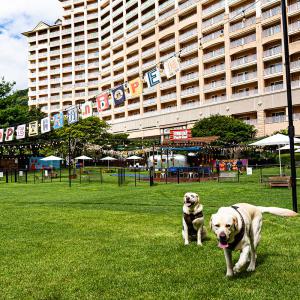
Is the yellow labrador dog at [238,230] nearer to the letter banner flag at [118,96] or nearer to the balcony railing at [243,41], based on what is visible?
the letter banner flag at [118,96]

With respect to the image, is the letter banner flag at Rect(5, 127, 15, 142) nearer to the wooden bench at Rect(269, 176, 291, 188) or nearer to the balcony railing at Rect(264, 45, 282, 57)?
the wooden bench at Rect(269, 176, 291, 188)

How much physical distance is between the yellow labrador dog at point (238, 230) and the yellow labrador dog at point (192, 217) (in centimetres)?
143

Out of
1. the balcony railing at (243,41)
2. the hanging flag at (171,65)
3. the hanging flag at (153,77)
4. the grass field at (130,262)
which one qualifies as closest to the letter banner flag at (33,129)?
the hanging flag at (153,77)

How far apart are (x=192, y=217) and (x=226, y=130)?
3763 cm

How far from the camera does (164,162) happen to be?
37562 mm

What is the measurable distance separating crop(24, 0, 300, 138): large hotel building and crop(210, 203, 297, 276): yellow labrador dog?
31351mm

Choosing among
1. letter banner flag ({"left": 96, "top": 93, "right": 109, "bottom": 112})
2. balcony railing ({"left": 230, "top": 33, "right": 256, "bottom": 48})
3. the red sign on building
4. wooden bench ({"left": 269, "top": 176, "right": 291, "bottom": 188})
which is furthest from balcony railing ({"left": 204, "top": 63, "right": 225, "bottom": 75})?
wooden bench ({"left": 269, "top": 176, "right": 291, "bottom": 188})

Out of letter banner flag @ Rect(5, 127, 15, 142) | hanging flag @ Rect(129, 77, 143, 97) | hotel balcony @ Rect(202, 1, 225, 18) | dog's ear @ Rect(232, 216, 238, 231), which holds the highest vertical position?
hotel balcony @ Rect(202, 1, 225, 18)

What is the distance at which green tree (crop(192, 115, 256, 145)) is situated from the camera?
4169cm

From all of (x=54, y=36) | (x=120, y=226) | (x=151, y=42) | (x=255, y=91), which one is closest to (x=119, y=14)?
(x=151, y=42)

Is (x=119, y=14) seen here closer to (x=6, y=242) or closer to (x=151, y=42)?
(x=151, y=42)

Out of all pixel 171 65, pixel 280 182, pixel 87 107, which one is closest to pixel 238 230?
pixel 280 182

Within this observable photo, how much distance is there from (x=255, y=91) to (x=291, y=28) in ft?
28.4

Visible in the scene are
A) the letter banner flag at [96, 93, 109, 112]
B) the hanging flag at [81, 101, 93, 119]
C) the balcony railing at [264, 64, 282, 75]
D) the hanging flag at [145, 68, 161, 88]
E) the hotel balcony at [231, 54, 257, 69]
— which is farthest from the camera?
the hotel balcony at [231, 54, 257, 69]
